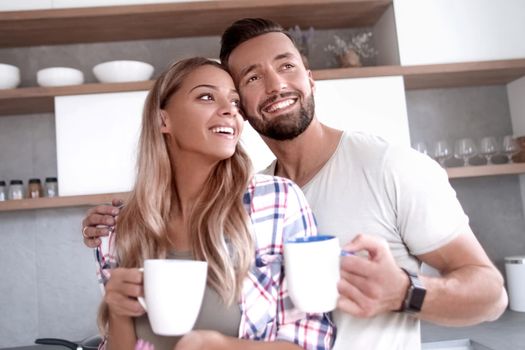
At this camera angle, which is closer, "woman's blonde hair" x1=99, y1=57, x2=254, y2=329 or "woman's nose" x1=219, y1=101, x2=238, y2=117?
"woman's blonde hair" x1=99, y1=57, x2=254, y2=329

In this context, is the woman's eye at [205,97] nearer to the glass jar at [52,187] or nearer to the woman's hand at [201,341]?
the woman's hand at [201,341]

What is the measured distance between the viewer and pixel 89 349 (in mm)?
1606

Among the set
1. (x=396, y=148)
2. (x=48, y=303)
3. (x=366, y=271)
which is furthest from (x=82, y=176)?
(x=366, y=271)

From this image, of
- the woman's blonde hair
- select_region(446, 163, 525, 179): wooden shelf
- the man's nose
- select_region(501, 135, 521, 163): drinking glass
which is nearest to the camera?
the woman's blonde hair

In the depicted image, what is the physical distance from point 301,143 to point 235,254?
36 cm

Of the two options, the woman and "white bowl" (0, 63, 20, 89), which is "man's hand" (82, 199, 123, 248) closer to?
the woman

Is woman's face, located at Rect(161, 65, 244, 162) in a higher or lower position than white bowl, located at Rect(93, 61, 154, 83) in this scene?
lower

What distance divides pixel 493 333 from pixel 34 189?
177cm

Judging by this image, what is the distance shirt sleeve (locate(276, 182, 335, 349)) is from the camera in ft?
2.72

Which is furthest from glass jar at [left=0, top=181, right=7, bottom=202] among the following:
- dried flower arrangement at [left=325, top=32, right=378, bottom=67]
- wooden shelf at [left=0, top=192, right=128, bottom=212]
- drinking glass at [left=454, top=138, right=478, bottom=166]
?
drinking glass at [left=454, top=138, right=478, bottom=166]

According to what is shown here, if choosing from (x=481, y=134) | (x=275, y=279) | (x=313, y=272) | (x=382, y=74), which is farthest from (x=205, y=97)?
(x=481, y=134)

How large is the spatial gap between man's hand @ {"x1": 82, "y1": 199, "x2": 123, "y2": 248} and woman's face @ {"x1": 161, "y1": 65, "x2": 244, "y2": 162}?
21cm

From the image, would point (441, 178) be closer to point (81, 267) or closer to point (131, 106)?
point (131, 106)

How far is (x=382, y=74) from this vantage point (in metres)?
1.89
